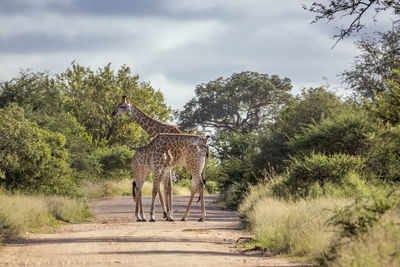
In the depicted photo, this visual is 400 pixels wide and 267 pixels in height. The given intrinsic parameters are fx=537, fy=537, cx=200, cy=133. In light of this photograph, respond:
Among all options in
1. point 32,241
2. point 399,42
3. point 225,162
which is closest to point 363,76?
point 399,42

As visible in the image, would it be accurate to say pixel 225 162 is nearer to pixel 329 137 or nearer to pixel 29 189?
pixel 329 137

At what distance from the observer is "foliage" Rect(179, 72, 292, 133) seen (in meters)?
55.0

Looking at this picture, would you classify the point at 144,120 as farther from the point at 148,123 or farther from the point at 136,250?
the point at 136,250

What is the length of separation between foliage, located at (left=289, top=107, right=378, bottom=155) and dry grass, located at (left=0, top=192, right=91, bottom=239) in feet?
29.2

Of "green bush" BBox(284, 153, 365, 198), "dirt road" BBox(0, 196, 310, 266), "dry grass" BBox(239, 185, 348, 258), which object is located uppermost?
"green bush" BBox(284, 153, 365, 198)

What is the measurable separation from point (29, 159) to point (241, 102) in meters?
38.6

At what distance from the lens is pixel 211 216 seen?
20.8 m

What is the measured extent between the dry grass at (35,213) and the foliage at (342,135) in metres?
8.89

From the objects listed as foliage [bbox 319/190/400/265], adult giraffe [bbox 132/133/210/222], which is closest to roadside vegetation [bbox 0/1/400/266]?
foliage [bbox 319/190/400/265]

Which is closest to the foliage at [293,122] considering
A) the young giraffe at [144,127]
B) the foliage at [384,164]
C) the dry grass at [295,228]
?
the young giraffe at [144,127]

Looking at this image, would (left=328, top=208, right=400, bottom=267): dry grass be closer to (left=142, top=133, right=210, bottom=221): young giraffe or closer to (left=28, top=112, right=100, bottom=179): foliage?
(left=142, top=133, right=210, bottom=221): young giraffe

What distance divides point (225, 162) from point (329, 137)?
9.28 metres

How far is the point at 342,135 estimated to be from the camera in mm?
21125

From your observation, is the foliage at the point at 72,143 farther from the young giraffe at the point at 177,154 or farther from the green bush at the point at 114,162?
the green bush at the point at 114,162
